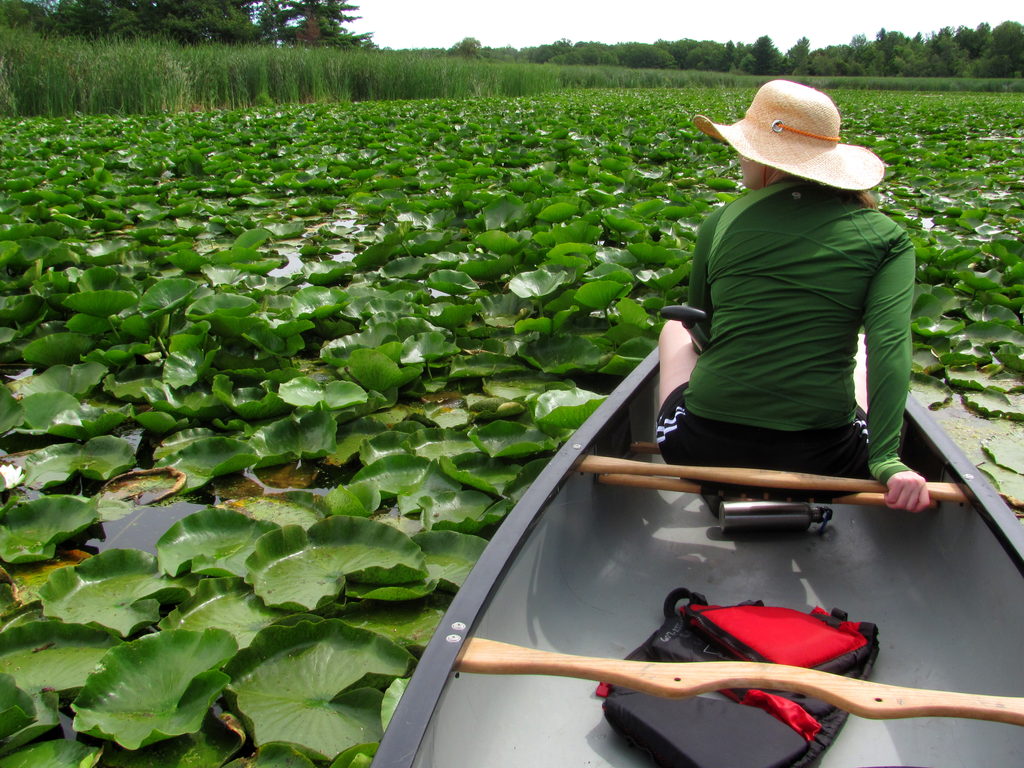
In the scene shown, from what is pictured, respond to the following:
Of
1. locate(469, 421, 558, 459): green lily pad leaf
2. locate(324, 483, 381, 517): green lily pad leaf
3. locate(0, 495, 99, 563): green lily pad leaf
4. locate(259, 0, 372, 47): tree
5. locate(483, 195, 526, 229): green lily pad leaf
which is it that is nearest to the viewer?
locate(0, 495, 99, 563): green lily pad leaf

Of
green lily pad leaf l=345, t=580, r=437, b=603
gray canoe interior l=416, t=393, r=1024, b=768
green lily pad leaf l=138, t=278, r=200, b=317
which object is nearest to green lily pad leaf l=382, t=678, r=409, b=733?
gray canoe interior l=416, t=393, r=1024, b=768

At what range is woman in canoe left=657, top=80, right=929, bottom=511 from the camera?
154 cm

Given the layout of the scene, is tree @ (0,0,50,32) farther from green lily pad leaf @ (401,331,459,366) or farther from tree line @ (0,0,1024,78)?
green lily pad leaf @ (401,331,459,366)

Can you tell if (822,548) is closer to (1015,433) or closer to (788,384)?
(788,384)

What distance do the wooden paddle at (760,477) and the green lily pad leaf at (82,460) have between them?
1268 millimetres

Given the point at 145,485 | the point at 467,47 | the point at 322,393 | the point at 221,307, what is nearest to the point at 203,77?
the point at 221,307

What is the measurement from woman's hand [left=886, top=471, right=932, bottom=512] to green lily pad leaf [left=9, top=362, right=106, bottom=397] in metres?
2.28

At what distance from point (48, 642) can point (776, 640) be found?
1.32 m

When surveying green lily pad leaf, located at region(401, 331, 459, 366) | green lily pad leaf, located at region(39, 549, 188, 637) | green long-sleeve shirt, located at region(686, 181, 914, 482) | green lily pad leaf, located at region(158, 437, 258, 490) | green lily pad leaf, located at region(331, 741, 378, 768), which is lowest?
green lily pad leaf, located at region(331, 741, 378, 768)

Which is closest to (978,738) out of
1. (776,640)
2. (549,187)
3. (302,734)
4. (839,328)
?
(776,640)

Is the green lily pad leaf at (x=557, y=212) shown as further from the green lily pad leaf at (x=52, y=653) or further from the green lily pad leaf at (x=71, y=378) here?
the green lily pad leaf at (x=52, y=653)

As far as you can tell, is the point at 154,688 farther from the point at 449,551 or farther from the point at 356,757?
the point at 449,551

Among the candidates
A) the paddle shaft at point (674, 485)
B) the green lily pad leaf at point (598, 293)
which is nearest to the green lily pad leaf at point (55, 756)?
the paddle shaft at point (674, 485)

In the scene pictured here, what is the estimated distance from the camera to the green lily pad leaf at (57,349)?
277cm
